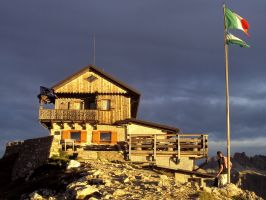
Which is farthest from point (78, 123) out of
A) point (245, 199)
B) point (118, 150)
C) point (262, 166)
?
point (262, 166)

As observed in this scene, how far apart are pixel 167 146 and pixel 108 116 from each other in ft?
50.3

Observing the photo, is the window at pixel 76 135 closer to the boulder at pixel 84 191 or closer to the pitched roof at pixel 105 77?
the pitched roof at pixel 105 77

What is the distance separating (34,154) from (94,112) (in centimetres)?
1497

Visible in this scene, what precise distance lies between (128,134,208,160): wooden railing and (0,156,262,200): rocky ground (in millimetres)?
5601

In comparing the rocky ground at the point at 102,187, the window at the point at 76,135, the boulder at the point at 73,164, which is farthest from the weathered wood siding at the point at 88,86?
the boulder at the point at 73,164

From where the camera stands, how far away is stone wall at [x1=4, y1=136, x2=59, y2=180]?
123 feet

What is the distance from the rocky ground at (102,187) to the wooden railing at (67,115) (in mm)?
17953

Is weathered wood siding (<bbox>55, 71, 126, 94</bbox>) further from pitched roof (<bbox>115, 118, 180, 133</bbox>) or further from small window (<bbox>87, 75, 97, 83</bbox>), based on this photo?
pitched roof (<bbox>115, 118, 180, 133</bbox>)

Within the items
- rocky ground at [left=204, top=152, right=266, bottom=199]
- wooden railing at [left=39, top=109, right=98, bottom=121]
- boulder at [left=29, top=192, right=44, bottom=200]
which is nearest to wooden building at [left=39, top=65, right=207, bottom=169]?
wooden railing at [left=39, top=109, right=98, bottom=121]

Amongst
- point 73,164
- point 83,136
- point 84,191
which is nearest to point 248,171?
point 83,136

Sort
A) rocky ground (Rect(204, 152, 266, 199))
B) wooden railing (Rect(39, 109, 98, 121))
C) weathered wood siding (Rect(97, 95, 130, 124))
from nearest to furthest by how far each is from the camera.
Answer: wooden railing (Rect(39, 109, 98, 121)) → weathered wood siding (Rect(97, 95, 130, 124)) → rocky ground (Rect(204, 152, 266, 199))

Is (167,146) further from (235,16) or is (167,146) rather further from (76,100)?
(76,100)

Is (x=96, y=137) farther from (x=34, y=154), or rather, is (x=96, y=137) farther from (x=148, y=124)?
(x=34, y=154)

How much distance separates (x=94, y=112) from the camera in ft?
175
